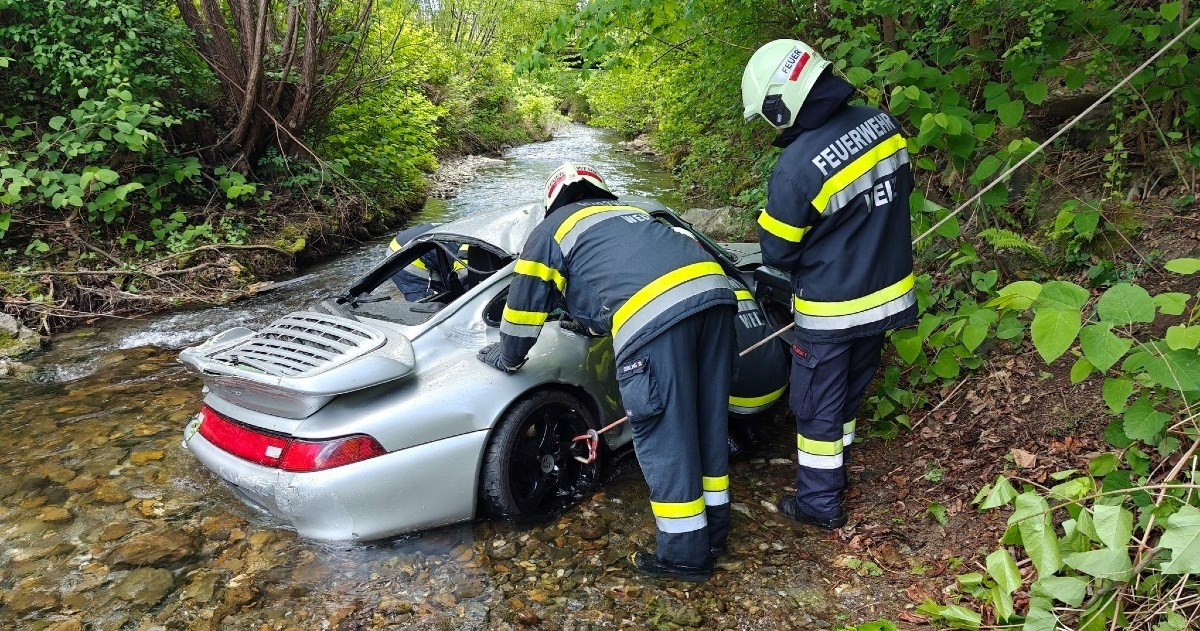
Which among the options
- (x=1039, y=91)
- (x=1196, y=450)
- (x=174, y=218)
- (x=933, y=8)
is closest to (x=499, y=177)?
(x=174, y=218)

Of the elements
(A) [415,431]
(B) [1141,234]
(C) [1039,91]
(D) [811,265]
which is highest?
(C) [1039,91]

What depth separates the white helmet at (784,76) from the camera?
2.70 m

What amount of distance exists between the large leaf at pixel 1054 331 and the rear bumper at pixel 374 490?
2035mm

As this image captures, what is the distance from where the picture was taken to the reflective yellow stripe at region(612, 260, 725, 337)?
2.63 meters

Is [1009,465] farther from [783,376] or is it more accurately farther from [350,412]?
[350,412]

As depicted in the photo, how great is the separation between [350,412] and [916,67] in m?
3.34

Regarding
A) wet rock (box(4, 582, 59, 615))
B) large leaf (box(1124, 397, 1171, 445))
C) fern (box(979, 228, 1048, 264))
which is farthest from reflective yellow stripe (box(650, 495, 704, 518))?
wet rock (box(4, 582, 59, 615))

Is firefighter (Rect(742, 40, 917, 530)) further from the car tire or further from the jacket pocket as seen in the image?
the car tire

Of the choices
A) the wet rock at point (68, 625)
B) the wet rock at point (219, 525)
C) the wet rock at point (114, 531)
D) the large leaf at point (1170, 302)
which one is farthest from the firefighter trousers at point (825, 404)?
the wet rock at point (114, 531)

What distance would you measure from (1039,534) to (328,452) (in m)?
2.45

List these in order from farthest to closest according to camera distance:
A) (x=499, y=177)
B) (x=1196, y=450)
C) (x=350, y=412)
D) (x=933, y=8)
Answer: (x=499, y=177) < (x=933, y=8) < (x=350, y=412) < (x=1196, y=450)

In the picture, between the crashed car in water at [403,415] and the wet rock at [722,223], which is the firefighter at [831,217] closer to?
the crashed car in water at [403,415]

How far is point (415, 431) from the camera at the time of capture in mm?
2799

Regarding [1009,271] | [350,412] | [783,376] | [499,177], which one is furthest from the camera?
[499,177]
